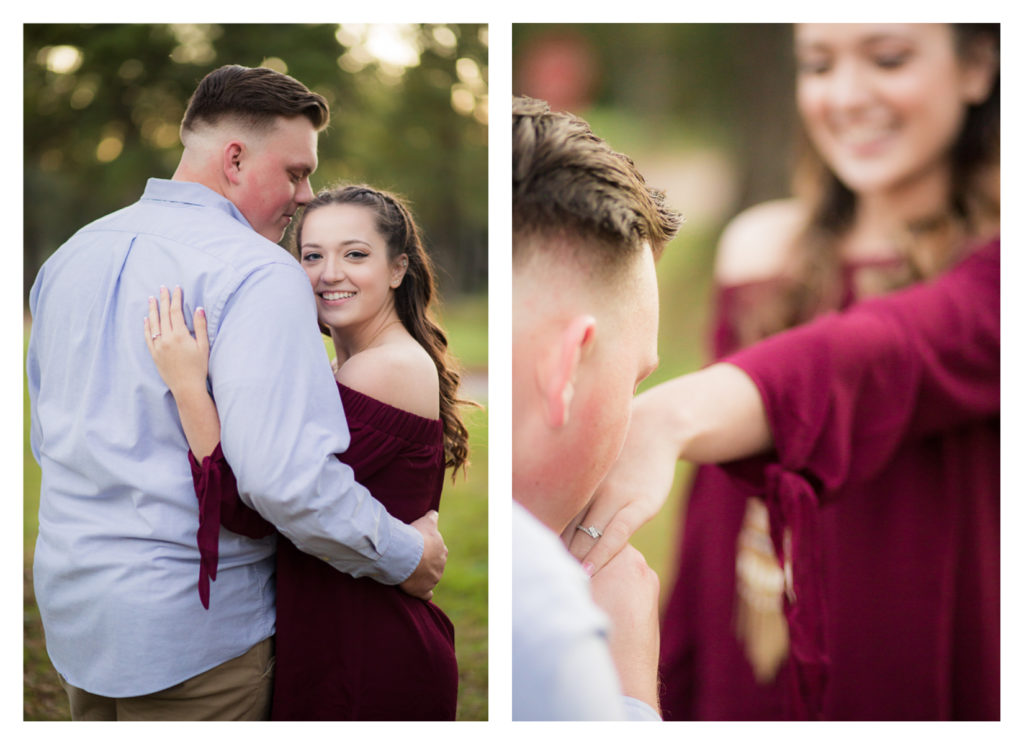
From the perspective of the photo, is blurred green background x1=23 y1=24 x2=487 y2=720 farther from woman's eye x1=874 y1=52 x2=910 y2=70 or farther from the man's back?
woman's eye x1=874 y1=52 x2=910 y2=70

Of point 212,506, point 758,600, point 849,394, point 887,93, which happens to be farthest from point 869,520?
point 212,506

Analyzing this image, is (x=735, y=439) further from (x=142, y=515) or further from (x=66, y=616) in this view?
(x=66, y=616)

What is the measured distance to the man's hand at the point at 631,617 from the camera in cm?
145

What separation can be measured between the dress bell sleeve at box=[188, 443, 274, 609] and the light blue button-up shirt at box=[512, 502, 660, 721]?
2.25ft

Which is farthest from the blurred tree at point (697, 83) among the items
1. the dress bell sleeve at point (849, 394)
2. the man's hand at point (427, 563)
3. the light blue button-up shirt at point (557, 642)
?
the light blue button-up shirt at point (557, 642)

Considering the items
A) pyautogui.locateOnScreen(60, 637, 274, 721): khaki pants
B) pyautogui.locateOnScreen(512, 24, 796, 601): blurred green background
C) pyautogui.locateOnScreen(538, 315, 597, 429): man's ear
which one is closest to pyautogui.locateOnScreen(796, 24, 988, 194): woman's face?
pyautogui.locateOnScreen(512, 24, 796, 601): blurred green background

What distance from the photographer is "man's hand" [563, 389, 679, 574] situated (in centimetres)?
142

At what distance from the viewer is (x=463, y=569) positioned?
2387 mm

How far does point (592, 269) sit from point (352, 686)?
979 millimetres

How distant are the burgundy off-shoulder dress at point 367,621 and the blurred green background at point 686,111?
0.77m

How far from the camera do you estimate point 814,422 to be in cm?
151

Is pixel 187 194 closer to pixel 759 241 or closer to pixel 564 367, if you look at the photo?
pixel 564 367

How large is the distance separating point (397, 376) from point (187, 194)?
1.71 ft
